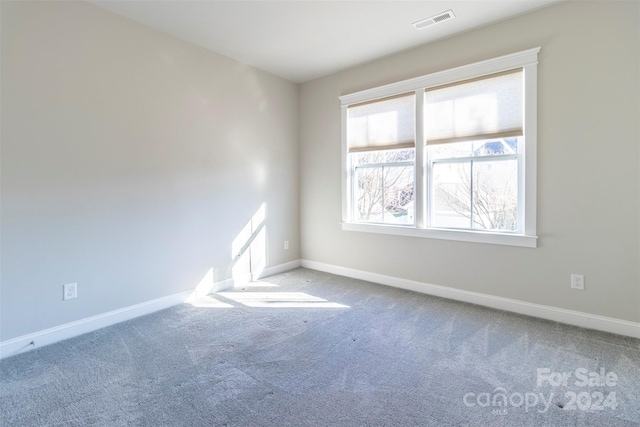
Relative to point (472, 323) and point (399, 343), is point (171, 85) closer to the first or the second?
point (399, 343)

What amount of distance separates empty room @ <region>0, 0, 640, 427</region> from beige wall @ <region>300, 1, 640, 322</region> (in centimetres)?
2

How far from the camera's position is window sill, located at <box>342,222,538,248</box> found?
2.96 meters

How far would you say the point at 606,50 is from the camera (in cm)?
253

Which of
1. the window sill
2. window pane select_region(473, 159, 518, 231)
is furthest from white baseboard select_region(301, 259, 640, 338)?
window pane select_region(473, 159, 518, 231)

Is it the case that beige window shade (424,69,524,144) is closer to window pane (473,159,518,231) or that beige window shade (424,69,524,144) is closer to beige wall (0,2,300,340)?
window pane (473,159,518,231)

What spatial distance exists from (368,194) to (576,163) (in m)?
2.15

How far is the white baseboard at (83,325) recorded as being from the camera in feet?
7.76

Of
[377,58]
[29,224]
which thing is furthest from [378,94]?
[29,224]

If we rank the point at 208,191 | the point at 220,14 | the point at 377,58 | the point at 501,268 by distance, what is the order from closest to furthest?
the point at 220,14
the point at 501,268
the point at 208,191
the point at 377,58

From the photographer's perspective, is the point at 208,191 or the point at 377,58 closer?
the point at 208,191

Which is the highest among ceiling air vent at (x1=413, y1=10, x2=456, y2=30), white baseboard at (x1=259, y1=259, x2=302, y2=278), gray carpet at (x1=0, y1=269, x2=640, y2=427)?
ceiling air vent at (x1=413, y1=10, x2=456, y2=30)

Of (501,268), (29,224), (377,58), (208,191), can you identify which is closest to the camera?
(29,224)

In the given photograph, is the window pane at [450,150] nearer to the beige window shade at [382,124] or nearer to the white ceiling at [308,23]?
the beige window shade at [382,124]

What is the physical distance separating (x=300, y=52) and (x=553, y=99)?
2.56 metres
